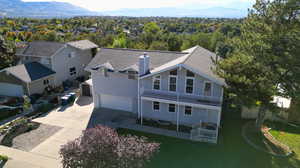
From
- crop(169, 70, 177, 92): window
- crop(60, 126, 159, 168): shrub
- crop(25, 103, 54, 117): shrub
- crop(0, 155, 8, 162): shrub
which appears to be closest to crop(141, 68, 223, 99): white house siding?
crop(169, 70, 177, 92): window

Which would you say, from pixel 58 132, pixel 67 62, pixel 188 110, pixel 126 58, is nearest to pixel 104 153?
pixel 58 132

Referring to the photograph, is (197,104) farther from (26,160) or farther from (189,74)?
(26,160)

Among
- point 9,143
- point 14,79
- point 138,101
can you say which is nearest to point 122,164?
point 138,101

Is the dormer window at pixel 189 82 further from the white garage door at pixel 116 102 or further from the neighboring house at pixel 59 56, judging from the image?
the neighboring house at pixel 59 56

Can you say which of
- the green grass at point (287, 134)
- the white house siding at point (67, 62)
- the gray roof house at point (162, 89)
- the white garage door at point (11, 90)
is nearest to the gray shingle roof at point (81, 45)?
the white house siding at point (67, 62)

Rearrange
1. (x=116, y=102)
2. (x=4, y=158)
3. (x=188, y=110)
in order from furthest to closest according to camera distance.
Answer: (x=116, y=102) → (x=188, y=110) → (x=4, y=158)

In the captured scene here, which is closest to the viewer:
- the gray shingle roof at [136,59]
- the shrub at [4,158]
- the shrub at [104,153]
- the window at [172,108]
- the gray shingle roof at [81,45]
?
the shrub at [104,153]
